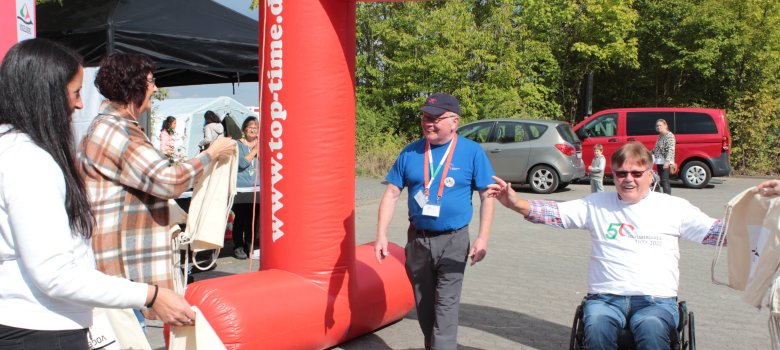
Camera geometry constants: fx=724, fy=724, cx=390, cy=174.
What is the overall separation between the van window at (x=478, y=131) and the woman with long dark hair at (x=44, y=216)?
1429cm

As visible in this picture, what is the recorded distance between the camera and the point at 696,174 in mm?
16609

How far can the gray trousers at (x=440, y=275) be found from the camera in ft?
13.6

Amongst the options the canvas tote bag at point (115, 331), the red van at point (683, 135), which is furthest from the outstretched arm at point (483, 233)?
the red van at point (683, 135)

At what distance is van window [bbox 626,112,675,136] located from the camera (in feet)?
55.4

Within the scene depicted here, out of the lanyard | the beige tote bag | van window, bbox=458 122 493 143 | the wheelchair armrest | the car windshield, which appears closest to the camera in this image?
the beige tote bag

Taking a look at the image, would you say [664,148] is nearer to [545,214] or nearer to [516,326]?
[516,326]

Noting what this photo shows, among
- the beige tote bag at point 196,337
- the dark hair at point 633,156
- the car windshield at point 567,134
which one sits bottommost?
the beige tote bag at point 196,337

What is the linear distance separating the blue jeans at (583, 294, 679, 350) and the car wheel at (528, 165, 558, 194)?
1179 cm

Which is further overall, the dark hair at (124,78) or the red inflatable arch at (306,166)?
the red inflatable arch at (306,166)

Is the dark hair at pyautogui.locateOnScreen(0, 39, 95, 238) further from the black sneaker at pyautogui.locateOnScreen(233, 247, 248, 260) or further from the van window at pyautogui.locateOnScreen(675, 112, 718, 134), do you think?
the van window at pyautogui.locateOnScreen(675, 112, 718, 134)

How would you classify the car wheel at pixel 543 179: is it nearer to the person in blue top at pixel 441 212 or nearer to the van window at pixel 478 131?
the van window at pixel 478 131

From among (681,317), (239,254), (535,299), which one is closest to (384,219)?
(681,317)

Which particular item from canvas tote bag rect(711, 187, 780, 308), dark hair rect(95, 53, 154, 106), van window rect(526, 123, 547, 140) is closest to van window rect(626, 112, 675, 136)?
van window rect(526, 123, 547, 140)

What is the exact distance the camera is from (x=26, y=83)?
2.05m
